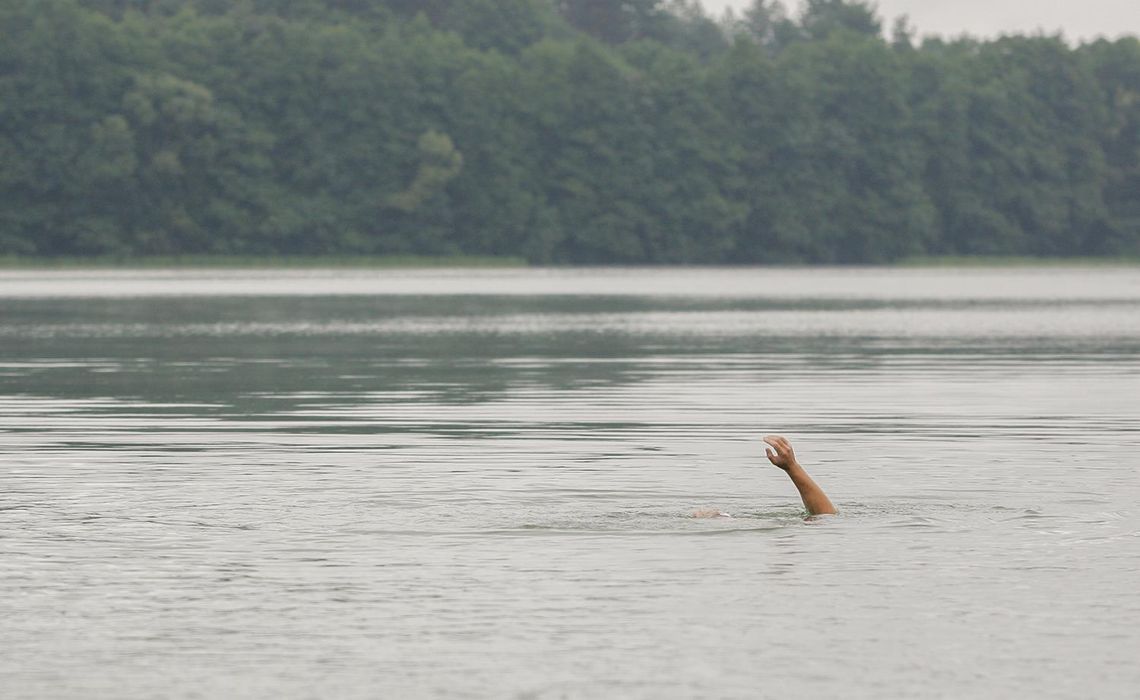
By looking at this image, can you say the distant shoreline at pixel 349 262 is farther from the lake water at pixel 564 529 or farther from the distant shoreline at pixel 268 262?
the lake water at pixel 564 529

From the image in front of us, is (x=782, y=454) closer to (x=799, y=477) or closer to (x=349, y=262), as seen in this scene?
(x=799, y=477)

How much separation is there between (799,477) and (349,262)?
126 meters

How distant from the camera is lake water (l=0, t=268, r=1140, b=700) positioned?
11945mm

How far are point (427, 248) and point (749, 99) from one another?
2882 centimetres

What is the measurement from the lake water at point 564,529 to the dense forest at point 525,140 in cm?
9583

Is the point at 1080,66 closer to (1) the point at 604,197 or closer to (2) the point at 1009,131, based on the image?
(2) the point at 1009,131

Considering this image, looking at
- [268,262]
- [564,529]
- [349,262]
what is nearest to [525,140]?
[349,262]

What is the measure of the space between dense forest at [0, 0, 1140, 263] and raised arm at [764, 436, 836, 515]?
118430mm

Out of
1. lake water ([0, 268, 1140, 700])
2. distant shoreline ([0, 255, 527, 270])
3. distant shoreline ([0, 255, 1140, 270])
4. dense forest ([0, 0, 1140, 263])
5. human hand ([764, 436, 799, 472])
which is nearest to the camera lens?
lake water ([0, 268, 1140, 700])

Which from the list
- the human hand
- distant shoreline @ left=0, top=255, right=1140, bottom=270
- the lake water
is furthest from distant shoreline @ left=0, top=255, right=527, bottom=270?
the human hand

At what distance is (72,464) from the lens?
71.7 ft

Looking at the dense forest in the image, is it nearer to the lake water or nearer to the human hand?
the lake water

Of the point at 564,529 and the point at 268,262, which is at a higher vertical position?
the point at 564,529

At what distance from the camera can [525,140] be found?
152000 millimetres
